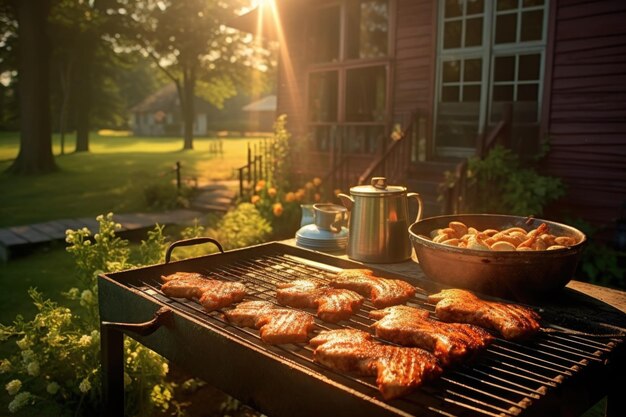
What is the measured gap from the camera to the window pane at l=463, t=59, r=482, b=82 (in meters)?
8.84

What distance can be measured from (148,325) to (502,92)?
318 inches

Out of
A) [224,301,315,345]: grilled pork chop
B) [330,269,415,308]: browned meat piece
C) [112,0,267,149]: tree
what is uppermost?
[112,0,267,149]: tree

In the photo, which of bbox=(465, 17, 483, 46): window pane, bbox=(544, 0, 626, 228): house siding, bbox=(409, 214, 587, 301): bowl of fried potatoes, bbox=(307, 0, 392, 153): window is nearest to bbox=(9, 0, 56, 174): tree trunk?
bbox=(307, 0, 392, 153): window

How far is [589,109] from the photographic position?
7516 millimetres

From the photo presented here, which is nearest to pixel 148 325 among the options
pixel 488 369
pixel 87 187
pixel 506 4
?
pixel 488 369

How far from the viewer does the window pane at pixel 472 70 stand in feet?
29.0

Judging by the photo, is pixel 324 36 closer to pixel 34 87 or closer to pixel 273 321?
pixel 273 321

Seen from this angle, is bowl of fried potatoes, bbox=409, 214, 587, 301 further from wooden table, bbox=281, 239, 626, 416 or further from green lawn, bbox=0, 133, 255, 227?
green lawn, bbox=0, 133, 255, 227

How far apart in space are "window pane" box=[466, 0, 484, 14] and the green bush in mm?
2859

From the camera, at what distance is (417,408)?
1.48 metres

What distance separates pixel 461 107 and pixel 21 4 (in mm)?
17797

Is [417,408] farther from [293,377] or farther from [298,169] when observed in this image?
[298,169]

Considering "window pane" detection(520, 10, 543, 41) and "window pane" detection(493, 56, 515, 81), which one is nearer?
"window pane" detection(520, 10, 543, 41)

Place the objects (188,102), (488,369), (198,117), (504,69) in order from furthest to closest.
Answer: (198,117) → (188,102) → (504,69) → (488,369)
